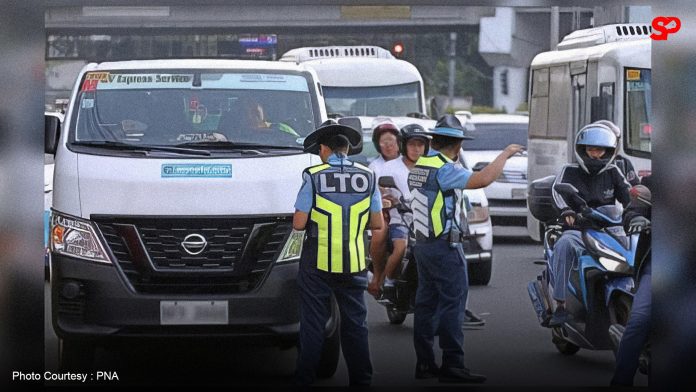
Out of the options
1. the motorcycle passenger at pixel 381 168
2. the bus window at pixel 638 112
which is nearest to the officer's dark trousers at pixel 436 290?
the motorcycle passenger at pixel 381 168

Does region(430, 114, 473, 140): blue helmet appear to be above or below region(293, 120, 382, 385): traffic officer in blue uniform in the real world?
above

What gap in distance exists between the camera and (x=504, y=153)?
8953 mm

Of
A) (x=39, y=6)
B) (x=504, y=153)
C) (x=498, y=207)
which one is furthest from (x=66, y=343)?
(x=498, y=207)

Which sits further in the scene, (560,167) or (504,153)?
(560,167)

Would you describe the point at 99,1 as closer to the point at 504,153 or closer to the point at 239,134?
the point at 239,134

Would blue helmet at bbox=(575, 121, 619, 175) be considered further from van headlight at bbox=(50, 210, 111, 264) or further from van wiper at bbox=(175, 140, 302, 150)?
van headlight at bbox=(50, 210, 111, 264)

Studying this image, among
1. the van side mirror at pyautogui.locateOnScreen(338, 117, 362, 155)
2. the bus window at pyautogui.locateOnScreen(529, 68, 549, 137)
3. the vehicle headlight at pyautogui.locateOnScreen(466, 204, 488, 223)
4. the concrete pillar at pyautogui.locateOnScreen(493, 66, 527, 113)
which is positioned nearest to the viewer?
the van side mirror at pyautogui.locateOnScreen(338, 117, 362, 155)

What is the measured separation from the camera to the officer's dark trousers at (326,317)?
9180 mm

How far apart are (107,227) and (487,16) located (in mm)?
2428

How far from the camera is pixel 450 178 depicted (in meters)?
9.65

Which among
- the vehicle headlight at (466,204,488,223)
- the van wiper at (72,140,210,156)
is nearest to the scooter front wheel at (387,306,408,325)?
the vehicle headlight at (466,204,488,223)

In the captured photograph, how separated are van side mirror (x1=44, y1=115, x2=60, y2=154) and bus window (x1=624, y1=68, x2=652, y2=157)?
329 centimetres

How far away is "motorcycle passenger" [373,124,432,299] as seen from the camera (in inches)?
430

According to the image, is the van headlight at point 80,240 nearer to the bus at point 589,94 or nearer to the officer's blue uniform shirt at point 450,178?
the officer's blue uniform shirt at point 450,178
